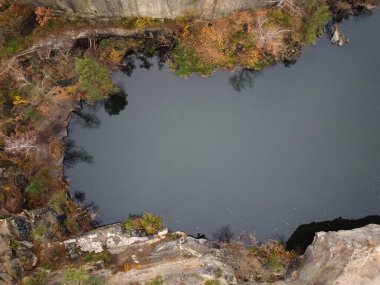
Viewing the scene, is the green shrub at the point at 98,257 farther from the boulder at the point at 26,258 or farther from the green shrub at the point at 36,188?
the green shrub at the point at 36,188

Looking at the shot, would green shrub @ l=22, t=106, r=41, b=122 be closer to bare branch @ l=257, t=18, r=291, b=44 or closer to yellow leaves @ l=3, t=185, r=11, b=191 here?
yellow leaves @ l=3, t=185, r=11, b=191

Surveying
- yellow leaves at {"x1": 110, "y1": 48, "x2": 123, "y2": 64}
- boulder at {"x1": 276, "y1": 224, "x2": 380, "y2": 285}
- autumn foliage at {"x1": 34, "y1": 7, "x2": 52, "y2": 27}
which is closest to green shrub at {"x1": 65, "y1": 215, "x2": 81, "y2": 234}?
yellow leaves at {"x1": 110, "y1": 48, "x2": 123, "y2": 64}

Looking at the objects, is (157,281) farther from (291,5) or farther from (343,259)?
(291,5)

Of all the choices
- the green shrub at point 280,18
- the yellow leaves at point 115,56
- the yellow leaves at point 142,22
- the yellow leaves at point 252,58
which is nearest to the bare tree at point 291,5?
the green shrub at point 280,18

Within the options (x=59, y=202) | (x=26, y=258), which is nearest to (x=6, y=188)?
(x=59, y=202)

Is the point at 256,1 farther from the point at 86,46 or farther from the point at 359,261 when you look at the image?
the point at 359,261
